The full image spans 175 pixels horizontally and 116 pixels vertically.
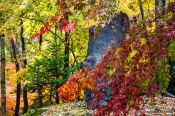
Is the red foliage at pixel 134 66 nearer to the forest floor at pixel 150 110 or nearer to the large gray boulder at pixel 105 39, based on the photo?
the forest floor at pixel 150 110

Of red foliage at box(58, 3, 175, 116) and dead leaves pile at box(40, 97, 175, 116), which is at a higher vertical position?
red foliage at box(58, 3, 175, 116)

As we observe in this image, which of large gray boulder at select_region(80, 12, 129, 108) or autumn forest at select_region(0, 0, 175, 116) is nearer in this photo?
autumn forest at select_region(0, 0, 175, 116)

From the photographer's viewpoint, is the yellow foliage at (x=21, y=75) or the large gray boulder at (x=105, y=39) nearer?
the large gray boulder at (x=105, y=39)

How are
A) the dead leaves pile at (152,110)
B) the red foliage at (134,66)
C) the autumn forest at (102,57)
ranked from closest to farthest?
the red foliage at (134,66) < the autumn forest at (102,57) < the dead leaves pile at (152,110)

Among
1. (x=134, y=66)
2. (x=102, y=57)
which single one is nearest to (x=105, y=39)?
(x=102, y=57)

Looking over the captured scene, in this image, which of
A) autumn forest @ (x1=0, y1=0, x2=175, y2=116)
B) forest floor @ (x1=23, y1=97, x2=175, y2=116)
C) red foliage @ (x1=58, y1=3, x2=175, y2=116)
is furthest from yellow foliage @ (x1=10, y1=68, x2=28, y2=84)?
red foliage @ (x1=58, y1=3, x2=175, y2=116)

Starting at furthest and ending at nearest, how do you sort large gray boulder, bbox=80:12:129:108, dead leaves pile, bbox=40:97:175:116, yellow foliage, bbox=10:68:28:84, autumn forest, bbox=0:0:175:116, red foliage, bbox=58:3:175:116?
yellow foliage, bbox=10:68:28:84 < large gray boulder, bbox=80:12:129:108 < dead leaves pile, bbox=40:97:175:116 < autumn forest, bbox=0:0:175:116 < red foliage, bbox=58:3:175:116

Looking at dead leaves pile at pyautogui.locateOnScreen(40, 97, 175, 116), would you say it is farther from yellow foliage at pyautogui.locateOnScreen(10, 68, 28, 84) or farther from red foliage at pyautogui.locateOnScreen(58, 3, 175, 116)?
red foliage at pyautogui.locateOnScreen(58, 3, 175, 116)

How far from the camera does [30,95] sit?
24047 millimetres

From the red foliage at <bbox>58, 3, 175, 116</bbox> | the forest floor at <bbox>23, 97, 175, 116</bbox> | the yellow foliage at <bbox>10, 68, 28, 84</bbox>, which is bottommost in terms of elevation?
the forest floor at <bbox>23, 97, 175, 116</bbox>

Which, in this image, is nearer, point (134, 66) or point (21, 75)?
point (134, 66)

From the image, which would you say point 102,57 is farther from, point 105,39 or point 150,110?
point 105,39

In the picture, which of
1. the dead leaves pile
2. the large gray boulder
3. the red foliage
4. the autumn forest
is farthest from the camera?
the large gray boulder

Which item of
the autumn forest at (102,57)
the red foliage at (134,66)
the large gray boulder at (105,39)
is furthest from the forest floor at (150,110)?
the red foliage at (134,66)
